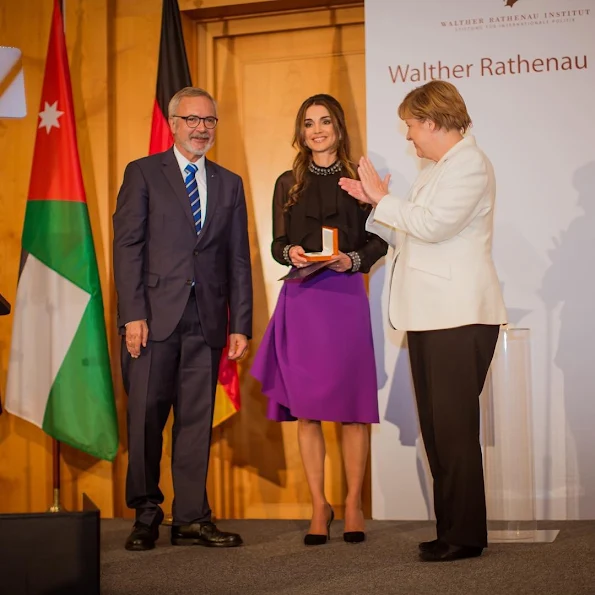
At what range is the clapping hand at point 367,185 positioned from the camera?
3213 mm

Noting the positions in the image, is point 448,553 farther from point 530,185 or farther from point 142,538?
point 530,185

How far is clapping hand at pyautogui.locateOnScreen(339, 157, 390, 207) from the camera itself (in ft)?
10.5

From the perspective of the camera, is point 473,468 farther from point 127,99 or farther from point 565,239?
point 127,99

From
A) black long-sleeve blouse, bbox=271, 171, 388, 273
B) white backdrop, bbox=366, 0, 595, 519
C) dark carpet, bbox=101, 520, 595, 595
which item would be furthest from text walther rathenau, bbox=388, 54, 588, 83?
dark carpet, bbox=101, 520, 595, 595

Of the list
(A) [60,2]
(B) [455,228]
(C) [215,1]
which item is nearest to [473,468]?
(B) [455,228]

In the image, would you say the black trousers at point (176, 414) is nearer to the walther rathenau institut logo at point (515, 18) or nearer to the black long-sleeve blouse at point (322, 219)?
the black long-sleeve blouse at point (322, 219)

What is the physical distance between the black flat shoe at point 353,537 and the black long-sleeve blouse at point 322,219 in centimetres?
111

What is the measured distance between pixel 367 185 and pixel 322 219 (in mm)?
474

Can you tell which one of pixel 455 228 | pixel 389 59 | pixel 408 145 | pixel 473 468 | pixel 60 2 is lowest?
pixel 473 468

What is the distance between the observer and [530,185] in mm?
3951

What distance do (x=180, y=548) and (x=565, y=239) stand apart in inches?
82.5

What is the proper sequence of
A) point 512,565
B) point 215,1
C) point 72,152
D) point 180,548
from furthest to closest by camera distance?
point 215,1
point 72,152
point 180,548
point 512,565

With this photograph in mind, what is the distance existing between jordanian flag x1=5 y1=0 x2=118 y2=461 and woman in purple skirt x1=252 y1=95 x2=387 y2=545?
0.93m

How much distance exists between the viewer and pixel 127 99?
15.1 ft
